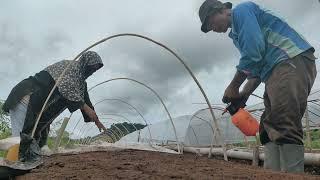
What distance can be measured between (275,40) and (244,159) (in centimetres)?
309

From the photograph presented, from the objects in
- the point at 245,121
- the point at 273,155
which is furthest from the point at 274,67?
the point at 245,121

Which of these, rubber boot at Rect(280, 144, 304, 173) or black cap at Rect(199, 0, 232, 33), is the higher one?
black cap at Rect(199, 0, 232, 33)

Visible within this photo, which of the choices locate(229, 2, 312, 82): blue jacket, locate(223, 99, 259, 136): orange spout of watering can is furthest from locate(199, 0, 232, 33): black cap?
locate(223, 99, 259, 136): orange spout of watering can

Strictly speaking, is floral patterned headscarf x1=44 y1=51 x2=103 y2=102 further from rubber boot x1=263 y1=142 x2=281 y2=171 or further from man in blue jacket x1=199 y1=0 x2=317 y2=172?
rubber boot x1=263 y1=142 x2=281 y2=171

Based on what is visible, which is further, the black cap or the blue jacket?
the black cap

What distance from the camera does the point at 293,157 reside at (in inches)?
102

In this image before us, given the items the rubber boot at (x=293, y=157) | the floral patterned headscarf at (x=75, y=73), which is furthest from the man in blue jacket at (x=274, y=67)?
the floral patterned headscarf at (x=75, y=73)

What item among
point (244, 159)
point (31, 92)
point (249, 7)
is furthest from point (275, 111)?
point (244, 159)

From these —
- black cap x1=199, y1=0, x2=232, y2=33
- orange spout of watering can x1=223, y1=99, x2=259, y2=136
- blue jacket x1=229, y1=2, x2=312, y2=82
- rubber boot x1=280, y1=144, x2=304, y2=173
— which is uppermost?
black cap x1=199, y1=0, x2=232, y2=33

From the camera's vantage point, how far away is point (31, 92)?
4.57m

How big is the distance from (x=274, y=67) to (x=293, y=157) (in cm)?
59

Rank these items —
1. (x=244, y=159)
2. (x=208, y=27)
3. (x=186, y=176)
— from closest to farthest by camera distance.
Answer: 1. (x=186, y=176)
2. (x=208, y=27)
3. (x=244, y=159)

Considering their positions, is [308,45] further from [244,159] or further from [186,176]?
[244,159]

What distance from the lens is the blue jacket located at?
282 centimetres
